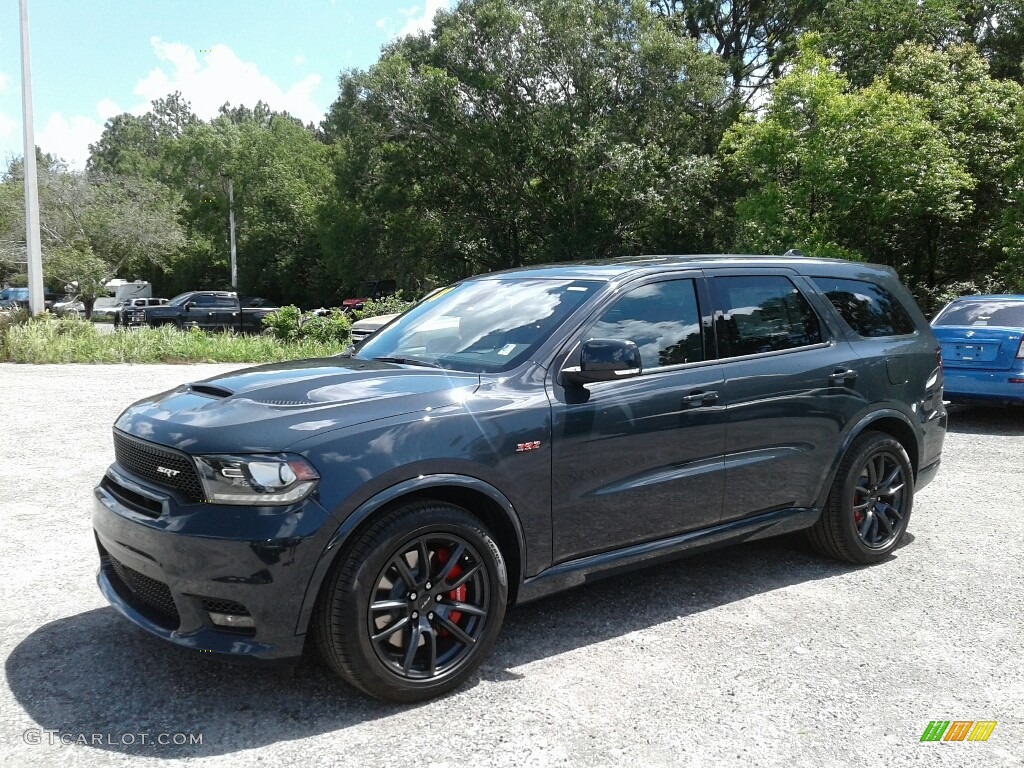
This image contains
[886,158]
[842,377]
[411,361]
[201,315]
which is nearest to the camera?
[411,361]

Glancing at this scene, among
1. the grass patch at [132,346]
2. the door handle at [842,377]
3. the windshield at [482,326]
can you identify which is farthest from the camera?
the grass patch at [132,346]

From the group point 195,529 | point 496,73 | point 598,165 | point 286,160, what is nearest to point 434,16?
point 496,73

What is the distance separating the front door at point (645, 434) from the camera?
393cm

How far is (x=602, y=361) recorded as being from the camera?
3.79 m

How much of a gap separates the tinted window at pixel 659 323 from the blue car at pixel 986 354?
7051 mm

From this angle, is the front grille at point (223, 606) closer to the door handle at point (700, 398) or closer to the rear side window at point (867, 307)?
the door handle at point (700, 398)

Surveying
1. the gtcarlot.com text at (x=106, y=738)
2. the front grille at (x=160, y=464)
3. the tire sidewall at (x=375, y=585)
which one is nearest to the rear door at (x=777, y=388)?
the tire sidewall at (x=375, y=585)

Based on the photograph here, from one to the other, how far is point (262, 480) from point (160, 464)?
1.75 feet

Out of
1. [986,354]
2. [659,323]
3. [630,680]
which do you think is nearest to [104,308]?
[986,354]

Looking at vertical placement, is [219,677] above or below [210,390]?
below

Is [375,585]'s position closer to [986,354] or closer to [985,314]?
[986,354]

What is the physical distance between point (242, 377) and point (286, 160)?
55.1m

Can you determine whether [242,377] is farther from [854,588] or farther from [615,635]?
[854,588]

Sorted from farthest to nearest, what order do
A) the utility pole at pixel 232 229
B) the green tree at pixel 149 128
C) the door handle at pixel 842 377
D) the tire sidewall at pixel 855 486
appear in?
the green tree at pixel 149 128
the utility pole at pixel 232 229
the tire sidewall at pixel 855 486
the door handle at pixel 842 377
